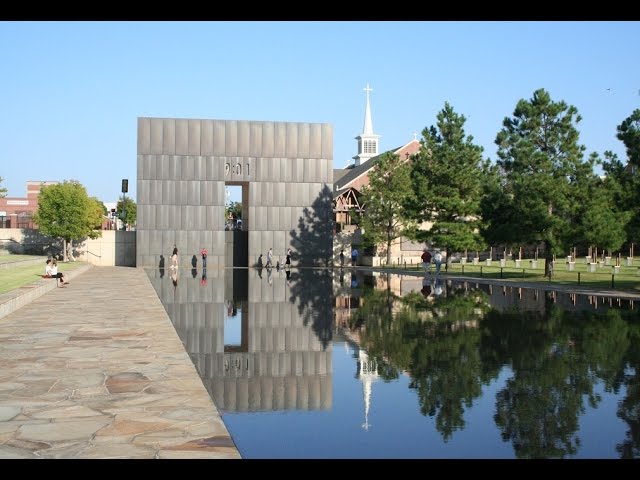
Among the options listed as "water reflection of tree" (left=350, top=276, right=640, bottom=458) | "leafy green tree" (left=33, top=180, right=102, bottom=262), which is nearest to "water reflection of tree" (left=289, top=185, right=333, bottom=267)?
"leafy green tree" (left=33, top=180, right=102, bottom=262)

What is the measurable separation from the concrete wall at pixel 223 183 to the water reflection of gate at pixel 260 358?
36.5m

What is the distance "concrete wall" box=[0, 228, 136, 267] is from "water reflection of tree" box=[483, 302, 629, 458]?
48636 mm

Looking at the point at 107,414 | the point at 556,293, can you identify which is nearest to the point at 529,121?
the point at 556,293

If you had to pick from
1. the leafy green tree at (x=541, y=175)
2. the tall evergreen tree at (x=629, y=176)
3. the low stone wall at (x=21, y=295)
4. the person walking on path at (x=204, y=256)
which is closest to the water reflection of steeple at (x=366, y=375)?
the low stone wall at (x=21, y=295)

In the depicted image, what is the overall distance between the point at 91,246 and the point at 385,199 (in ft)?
83.8

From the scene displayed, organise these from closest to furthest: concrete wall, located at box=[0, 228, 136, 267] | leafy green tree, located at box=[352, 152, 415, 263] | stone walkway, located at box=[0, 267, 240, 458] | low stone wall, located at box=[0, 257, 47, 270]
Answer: stone walkway, located at box=[0, 267, 240, 458] < low stone wall, located at box=[0, 257, 47, 270] < leafy green tree, located at box=[352, 152, 415, 263] < concrete wall, located at box=[0, 228, 136, 267]

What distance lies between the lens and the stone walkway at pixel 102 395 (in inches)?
264

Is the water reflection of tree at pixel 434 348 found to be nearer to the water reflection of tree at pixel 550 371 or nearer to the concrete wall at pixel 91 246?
the water reflection of tree at pixel 550 371

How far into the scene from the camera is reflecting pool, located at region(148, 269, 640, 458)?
7.29 meters

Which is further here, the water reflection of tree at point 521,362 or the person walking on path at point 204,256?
the person walking on path at point 204,256

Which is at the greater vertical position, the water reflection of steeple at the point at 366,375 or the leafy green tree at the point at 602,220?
the leafy green tree at the point at 602,220

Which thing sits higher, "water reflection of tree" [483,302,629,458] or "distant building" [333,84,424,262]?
"distant building" [333,84,424,262]

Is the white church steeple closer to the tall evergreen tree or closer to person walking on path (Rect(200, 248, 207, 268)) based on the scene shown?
person walking on path (Rect(200, 248, 207, 268))

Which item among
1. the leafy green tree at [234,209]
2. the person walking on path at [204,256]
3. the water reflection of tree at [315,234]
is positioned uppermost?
the leafy green tree at [234,209]
